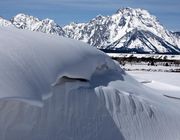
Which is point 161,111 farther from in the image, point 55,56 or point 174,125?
point 55,56

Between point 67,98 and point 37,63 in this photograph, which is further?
point 67,98

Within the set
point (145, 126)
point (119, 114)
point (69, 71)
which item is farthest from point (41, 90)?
point (145, 126)

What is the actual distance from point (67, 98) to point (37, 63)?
0.45 metres

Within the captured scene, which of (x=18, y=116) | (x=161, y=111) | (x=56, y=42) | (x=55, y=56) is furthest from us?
(x=161, y=111)

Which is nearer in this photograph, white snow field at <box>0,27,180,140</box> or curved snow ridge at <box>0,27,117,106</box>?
curved snow ridge at <box>0,27,117,106</box>

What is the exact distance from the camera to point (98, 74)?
A: 4.93 m

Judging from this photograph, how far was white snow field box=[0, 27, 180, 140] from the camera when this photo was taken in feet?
11.4

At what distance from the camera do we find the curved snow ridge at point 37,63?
11.1 ft

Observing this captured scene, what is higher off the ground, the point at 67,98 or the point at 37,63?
the point at 37,63

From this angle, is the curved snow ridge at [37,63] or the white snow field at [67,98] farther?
the white snow field at [67,98]

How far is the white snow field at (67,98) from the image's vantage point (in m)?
3.48

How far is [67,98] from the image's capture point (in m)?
4.00

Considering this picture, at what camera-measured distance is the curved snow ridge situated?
338 centimetres

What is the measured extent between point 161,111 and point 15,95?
2616 millimetres
